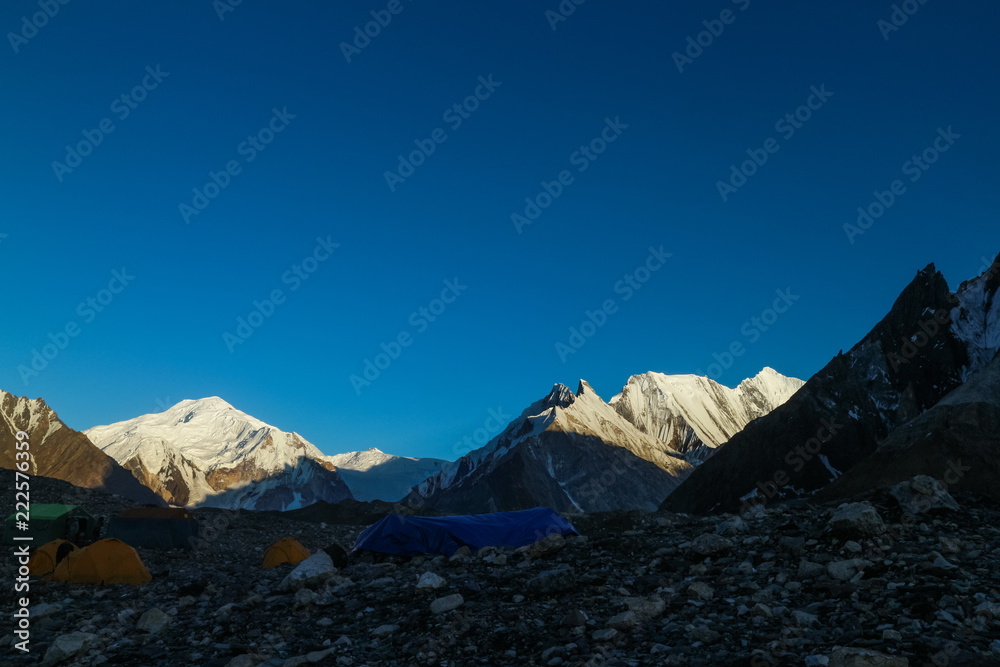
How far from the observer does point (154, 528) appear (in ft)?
117

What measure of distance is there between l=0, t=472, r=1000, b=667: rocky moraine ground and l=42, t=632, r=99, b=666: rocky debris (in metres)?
0.03

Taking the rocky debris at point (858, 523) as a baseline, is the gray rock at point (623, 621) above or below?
above

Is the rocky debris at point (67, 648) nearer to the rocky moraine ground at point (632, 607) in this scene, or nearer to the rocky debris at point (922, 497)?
the rocky moraine ground at point (632, 607)

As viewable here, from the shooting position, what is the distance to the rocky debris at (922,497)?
510 inches

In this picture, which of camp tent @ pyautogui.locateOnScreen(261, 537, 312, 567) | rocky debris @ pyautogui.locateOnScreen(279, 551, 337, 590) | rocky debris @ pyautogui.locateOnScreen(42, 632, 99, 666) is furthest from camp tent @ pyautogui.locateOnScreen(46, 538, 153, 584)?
rocky debris @ pyautogui.locateOnScreen(42, 632, 99, 666)

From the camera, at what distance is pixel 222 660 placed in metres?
9.81

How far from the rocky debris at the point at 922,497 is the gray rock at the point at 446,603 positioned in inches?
357

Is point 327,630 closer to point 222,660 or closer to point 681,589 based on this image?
point 222,660

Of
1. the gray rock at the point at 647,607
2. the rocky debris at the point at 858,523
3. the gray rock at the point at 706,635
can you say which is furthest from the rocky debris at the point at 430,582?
→ the rocky debris at the point at 858,523

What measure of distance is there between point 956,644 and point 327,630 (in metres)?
8.91

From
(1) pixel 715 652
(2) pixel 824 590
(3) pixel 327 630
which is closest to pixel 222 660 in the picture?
(3) pixel 327 630

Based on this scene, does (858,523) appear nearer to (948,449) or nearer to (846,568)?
Result: (846,568)

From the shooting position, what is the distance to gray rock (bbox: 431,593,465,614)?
10.7 meters

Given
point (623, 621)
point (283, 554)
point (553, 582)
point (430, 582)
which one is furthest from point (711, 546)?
point (283, 554)
